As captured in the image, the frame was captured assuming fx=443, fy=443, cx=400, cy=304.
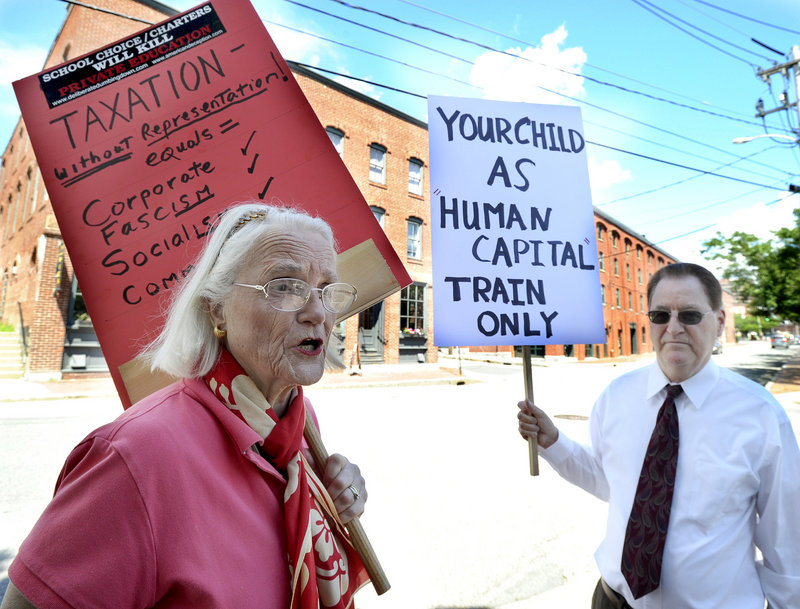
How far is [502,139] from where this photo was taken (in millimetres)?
2240

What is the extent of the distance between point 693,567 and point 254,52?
2.46m

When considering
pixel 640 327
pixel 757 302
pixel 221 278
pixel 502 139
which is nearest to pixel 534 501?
pixel 502 139

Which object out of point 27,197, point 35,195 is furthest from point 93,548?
point 27,197

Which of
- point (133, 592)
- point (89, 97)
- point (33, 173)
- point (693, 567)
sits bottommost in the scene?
point (693, 567)

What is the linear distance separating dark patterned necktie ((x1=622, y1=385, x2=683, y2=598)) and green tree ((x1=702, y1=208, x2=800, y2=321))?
81.0ft

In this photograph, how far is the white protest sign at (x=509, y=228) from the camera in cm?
208

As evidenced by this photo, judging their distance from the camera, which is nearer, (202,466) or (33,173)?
(202,466)

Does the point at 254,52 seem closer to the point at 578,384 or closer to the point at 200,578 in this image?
the point at 200,578

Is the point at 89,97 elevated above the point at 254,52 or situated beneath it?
situated beneath

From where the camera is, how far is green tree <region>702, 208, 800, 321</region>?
20.9 metres

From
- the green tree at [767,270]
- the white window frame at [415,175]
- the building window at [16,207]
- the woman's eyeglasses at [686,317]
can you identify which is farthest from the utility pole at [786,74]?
the building window at [16,207]

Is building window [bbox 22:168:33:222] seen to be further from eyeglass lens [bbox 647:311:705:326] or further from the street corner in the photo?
eyeglass lens [bbox 647:311:705:326]

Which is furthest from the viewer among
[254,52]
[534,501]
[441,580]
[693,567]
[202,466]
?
[534,501]

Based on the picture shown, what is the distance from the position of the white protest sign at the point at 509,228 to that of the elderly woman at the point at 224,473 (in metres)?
0.71
